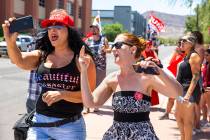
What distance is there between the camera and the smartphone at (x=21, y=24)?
→ 11.8 ft

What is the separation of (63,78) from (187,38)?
308 centimetres

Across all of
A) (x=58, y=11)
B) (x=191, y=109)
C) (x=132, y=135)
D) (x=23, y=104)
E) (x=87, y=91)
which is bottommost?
(x=23, y=104)

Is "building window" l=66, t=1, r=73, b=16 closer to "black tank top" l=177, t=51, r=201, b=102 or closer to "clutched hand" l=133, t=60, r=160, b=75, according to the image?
"black tank top" l=177, t=51, r=201, b=102

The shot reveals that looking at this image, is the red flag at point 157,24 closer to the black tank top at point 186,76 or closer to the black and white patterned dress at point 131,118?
the black tank top at point 186,76

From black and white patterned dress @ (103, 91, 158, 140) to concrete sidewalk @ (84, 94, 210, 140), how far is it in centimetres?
379

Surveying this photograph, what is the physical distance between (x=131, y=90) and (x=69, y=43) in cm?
80

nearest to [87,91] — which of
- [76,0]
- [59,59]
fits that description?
[59,59]

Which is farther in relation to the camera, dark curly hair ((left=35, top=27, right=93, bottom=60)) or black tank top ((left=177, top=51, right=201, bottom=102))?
black tank top ((left=177, top=51, right=201, bottom=102))

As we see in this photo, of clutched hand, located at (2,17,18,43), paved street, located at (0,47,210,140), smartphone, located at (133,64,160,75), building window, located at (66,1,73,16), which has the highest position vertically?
clutched hand, located at (2,17,18,43)

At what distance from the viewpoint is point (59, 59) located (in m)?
3.77

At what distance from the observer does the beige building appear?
45.0 metres

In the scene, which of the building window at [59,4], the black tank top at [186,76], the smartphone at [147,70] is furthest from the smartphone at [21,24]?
the building window at [59,4]

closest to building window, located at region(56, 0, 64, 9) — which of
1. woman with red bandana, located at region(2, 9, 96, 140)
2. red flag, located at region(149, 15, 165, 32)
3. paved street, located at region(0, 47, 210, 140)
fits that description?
red flag, located at region(149, 15, 165, 32)

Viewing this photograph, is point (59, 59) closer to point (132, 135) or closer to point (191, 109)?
point (132, 135)
